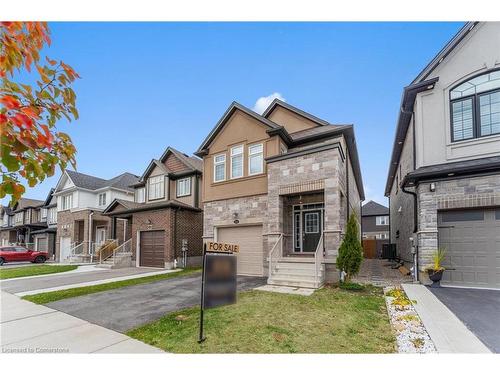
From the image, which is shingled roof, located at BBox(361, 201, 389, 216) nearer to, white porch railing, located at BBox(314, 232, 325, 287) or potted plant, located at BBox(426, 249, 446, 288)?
potted plant, located at BBox(426, 249, 446, 288)

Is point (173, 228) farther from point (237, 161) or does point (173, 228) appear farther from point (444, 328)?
point (444, 328)

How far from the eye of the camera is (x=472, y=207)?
7707 millimetres

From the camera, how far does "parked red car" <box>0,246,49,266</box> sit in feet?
65.3

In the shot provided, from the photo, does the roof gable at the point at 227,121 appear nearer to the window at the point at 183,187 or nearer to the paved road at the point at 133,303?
the window at the point at 183,187

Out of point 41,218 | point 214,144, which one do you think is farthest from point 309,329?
point 41,218

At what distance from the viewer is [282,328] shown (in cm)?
458

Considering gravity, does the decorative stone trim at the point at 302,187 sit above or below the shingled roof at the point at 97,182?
below

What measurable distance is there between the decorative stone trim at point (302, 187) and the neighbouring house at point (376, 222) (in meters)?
24.6

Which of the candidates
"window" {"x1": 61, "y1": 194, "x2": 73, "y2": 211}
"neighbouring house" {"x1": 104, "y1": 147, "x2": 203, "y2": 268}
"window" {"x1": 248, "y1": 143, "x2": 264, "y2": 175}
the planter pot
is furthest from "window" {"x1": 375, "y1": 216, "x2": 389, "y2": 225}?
"window" {"x1": 61, "y1": 194, "x2": 73, "y2": 211}

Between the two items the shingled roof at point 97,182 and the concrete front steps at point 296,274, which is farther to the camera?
the shingled roof at point 97,182

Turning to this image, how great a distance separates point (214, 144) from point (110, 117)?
748 cm

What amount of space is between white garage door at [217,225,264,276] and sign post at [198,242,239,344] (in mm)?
5858

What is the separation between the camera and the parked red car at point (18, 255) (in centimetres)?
1991

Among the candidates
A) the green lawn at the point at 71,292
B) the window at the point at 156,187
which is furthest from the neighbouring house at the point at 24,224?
the green lawn at the point at 71,292
